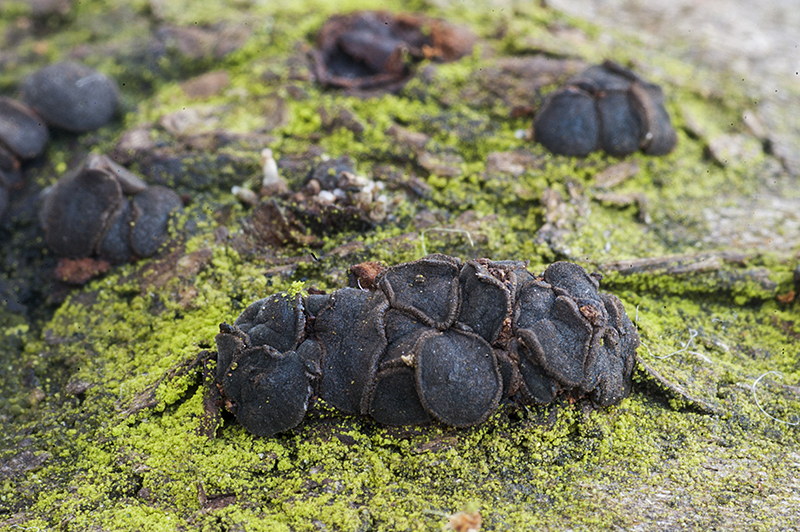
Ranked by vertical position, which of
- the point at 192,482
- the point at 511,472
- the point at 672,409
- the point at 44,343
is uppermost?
the point at 672,409

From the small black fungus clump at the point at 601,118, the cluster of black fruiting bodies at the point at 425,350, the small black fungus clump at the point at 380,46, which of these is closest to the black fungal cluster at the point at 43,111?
the small black fungus clump at the point at 380,46

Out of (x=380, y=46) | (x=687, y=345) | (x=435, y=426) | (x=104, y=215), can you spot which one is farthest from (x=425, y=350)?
(x=380, y=46)

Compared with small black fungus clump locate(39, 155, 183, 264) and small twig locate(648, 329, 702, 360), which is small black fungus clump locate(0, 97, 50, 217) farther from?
small twig locate(648, 329, 702, 360)

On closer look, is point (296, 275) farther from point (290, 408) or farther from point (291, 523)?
point (291, 523)

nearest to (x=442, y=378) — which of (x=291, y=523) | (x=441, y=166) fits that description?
(x=291, y=523)

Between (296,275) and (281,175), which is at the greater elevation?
(281,175)

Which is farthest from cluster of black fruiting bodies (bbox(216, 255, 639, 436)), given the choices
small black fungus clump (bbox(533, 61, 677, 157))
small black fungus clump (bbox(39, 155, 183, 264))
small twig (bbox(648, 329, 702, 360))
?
small black fungus clump (bbox(533, 61, 677, 157))

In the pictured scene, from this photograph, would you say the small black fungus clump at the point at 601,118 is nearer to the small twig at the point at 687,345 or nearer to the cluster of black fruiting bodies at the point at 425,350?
the small twig at the point at 687,345
